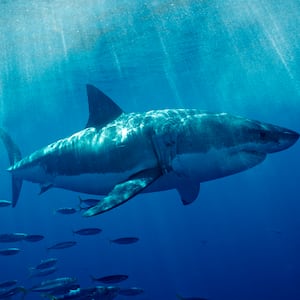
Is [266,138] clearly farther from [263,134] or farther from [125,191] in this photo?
[125,191]

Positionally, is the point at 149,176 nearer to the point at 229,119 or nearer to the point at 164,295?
the point at 229,119

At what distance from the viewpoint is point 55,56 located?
1922cm

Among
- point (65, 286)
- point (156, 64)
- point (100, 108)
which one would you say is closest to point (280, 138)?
point (100, 108)

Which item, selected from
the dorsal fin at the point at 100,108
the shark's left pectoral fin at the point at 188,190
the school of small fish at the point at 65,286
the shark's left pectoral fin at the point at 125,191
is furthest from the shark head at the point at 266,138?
the school of small fish at the point at 65,286

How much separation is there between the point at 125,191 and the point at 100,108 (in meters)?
2.64

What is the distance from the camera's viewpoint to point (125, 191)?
4.53 m

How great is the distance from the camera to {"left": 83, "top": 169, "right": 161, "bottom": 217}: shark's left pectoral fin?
4.14m

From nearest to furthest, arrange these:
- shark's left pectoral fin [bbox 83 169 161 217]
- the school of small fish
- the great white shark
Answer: shark's left pectoral fin [bbox 83 169 161 217], the great white shark, the school of small fish

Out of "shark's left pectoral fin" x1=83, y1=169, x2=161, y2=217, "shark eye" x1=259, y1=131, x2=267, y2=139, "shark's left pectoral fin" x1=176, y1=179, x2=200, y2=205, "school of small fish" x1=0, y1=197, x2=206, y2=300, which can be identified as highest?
"shark eye" x1=259, y1=131, x2=267, y2=139

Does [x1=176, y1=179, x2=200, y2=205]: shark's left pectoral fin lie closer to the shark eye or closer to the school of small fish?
the shark eye

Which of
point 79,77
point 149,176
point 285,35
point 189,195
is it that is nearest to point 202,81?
point 285,35

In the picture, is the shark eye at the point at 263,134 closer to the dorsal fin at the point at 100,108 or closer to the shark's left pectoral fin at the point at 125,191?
the shark's left pectoral fin at the point at 125,191

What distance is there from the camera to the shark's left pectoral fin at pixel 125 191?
163 inches

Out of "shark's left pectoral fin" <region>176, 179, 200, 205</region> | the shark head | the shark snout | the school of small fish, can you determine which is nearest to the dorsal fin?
"shark's left pectoral fin" <region>176, 179, 200, 205</region>
